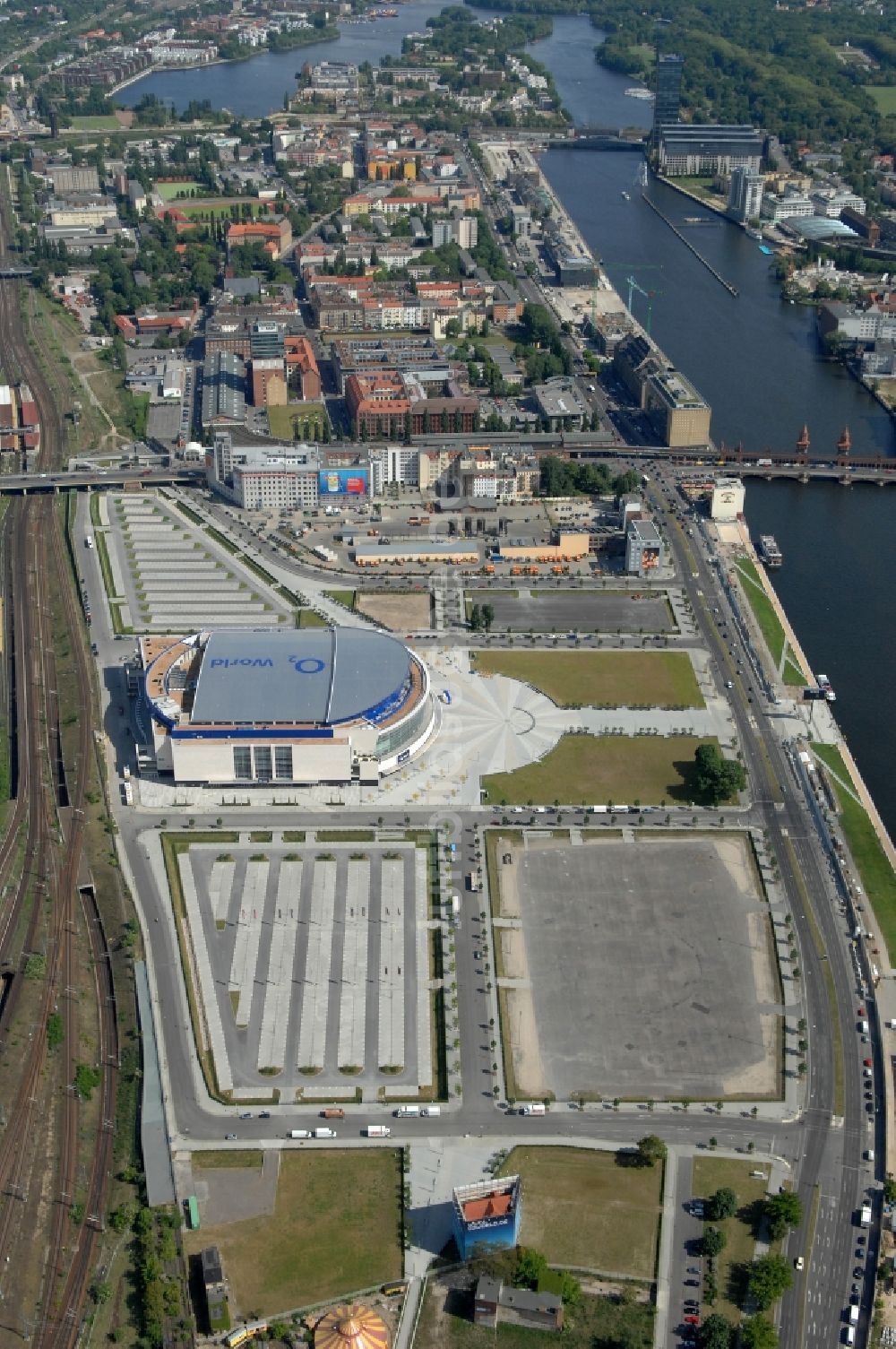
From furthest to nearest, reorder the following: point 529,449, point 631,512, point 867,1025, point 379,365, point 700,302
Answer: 1. point 700,302
2. point 379,365
3. point 529,449
4. point 631,512
5. point 867,1025

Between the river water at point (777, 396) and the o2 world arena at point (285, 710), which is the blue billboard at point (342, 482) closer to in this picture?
the o2 world arena at point (285, 710)

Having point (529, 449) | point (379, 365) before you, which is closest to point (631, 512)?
point (529, 449)

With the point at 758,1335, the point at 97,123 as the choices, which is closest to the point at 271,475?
the point at 758,1335

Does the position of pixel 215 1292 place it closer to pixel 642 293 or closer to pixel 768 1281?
pixel 768 1281

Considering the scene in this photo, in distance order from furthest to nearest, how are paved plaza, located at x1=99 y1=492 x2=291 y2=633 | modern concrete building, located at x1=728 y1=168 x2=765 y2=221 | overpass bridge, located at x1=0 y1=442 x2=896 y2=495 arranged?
1. modern concrete building, located at x1=728 y1=168 x2=765 y2=221
2. overpass bridge, located at x1=0 y1=442 x2=896 y2=495
3. paved plaza, located at x1=99 y1=492 x2=291 y2=633

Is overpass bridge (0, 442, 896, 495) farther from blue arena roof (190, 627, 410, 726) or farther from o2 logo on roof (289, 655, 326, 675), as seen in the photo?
o2 logo on roof (289, 655, 326, 675)

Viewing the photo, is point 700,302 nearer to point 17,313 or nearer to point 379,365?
point 379,365

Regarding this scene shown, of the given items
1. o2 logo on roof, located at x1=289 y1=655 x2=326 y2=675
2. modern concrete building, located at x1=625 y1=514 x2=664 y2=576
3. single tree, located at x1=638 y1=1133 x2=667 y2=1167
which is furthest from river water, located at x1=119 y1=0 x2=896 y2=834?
o2 logo on roof, located at x1=289 y1=655 x2=326 y2=675
